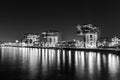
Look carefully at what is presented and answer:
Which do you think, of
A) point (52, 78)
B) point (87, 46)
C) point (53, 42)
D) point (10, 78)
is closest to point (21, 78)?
point (10, 78)

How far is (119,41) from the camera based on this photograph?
134 meters

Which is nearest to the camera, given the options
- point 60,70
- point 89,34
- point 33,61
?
point 60,70

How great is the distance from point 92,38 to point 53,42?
5405 centimetres

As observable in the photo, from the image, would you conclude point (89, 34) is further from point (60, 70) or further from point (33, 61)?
point (60, 70)

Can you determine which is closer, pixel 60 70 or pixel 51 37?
pixel 60 70

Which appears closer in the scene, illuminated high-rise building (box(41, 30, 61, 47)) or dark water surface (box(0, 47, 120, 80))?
dark water surface (box(0, 47, 120, 80))

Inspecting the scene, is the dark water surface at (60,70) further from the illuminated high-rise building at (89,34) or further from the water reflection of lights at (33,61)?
the illuminated high-rise building at (89,34)

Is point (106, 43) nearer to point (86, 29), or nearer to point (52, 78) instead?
point (86, 29)

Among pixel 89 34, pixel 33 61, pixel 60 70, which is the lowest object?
pixel 60 70

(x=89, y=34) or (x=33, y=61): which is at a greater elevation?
(x=89, y=34)

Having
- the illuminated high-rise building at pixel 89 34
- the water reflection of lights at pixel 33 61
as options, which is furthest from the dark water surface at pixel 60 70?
the illuminated high-rise building at pixel 89 34

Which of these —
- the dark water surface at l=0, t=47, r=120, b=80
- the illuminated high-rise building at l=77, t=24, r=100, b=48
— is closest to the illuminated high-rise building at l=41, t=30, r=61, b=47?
the illuminated high-rise building at l=77, t=24, r=100, b=48

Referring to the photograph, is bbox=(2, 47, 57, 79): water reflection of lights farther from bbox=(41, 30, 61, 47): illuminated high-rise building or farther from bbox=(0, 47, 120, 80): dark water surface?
bbox=(41, 30, 61, 47): illuminated high-rise building

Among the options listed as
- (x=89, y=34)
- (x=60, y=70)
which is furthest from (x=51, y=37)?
(x=60, y=70)
